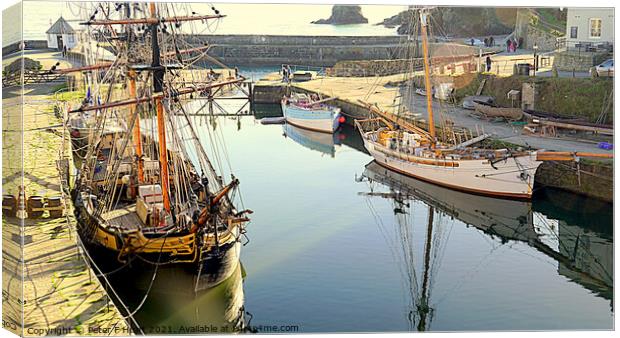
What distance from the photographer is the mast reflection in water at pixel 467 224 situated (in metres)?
13.6

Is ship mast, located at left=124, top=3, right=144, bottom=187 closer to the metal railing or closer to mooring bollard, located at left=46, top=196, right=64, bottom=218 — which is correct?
mooring bollard, located at left=46, top=196, right=64, bottom=218

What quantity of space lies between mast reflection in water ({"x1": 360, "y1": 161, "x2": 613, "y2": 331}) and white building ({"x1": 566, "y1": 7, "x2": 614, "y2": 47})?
3.17m

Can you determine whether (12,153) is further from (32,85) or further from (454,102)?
(454,102)

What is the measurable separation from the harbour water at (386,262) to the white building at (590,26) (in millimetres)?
3043

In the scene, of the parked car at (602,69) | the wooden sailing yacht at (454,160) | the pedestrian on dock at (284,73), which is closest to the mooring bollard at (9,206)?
the wooden sailing yacht at (454,160)

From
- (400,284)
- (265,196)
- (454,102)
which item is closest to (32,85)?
(265,196)

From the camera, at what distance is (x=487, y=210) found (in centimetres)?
1830

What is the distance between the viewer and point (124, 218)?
13945mm

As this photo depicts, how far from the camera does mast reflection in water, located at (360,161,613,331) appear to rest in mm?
13554

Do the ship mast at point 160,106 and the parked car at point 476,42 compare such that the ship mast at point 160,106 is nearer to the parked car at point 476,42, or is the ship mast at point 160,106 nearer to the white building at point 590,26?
the white building at point 590,26

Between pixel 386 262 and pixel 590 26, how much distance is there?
209 inches

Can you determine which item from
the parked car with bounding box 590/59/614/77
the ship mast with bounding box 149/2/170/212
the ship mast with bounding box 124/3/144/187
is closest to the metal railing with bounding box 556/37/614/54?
the parked car with bounding box 590/59/614/77

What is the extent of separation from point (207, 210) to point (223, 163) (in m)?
5.03

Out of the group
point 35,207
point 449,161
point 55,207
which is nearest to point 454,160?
point 449,161
